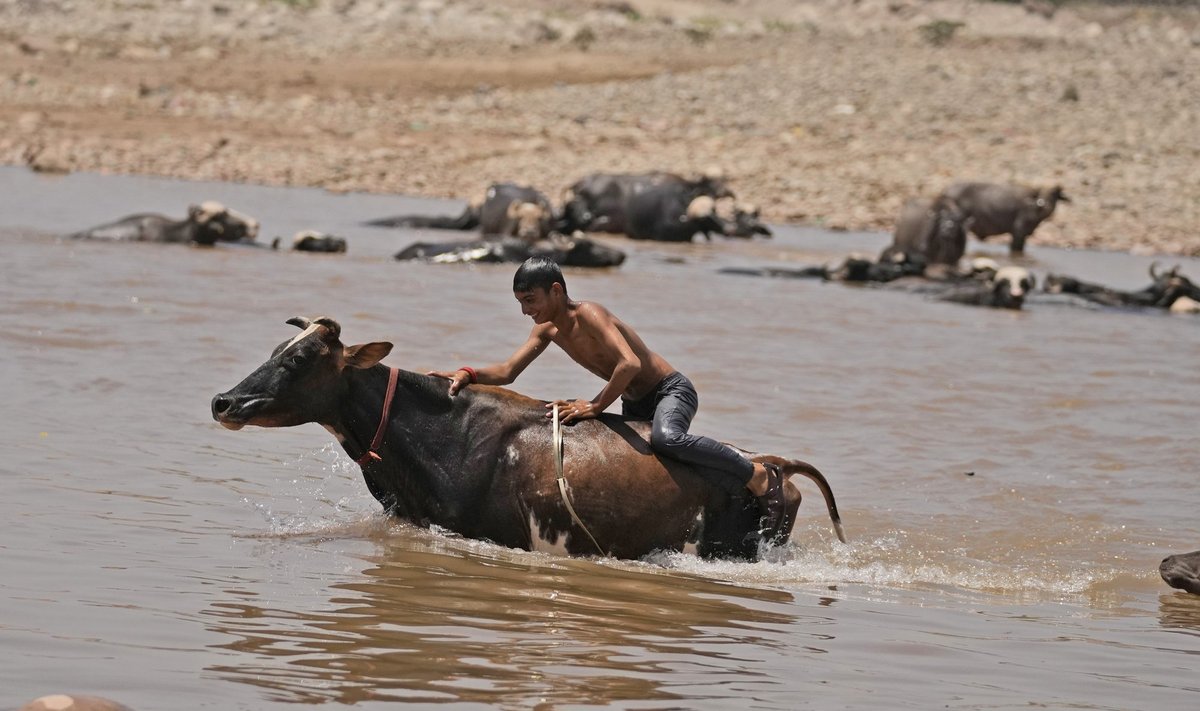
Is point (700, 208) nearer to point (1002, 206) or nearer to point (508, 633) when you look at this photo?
point (1002, 206)

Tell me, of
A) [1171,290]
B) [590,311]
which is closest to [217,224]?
[1171,290]

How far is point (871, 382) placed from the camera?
14.3 m

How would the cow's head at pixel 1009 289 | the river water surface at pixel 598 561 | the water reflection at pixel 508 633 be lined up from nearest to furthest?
the water reflection at pixel 508 633 → the river water surface at pixel 598 561 → the cow's head at pixel 1009 289

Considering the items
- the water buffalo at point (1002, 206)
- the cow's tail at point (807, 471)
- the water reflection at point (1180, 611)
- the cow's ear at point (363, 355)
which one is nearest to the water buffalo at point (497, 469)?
the cow's ear at point (363, 355)

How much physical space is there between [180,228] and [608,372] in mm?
13678

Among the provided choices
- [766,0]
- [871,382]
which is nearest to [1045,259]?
[871,382]

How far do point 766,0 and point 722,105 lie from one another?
23972 mm

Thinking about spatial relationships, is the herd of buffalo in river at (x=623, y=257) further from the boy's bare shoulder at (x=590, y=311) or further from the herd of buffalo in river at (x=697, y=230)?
the boy's bare shoulder at (x=590, y=311)

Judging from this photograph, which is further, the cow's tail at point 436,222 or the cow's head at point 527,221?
the cow's tail at point 436,222

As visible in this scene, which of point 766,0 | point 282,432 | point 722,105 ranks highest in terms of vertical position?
point 766,0

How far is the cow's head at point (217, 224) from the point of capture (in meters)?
20.5

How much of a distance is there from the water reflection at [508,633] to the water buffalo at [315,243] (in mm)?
13405

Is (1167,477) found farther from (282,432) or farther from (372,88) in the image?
(372,88)

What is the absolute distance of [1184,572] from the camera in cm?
791
